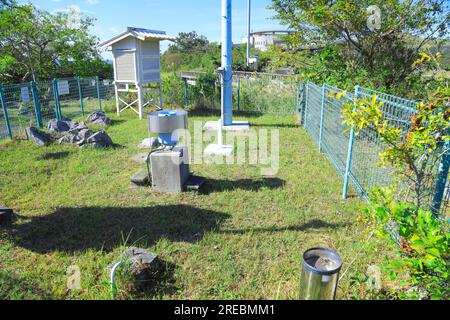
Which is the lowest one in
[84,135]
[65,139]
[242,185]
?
[242,185]

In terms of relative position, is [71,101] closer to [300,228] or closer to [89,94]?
[89,94]

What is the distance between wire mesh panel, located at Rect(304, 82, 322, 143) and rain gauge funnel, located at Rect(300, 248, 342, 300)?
4.91m

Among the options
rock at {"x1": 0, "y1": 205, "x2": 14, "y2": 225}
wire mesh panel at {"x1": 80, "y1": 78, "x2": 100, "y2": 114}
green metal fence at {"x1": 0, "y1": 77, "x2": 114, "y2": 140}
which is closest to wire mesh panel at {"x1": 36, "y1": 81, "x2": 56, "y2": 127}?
green metal fence at {"x1": 0, "y1": 77, "x2": 114, "y2": 140}

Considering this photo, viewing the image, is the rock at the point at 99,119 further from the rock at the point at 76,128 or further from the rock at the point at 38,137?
the rock at the point at 38,137

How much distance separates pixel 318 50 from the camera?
31.5 ft

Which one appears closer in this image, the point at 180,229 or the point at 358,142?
the point at 180,229

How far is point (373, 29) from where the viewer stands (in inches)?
316

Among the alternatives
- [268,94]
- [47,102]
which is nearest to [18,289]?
[47,102]

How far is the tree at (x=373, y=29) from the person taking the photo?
305 inches

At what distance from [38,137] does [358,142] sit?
21.8ft

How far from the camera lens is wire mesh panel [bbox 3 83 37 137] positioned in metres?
7.85
